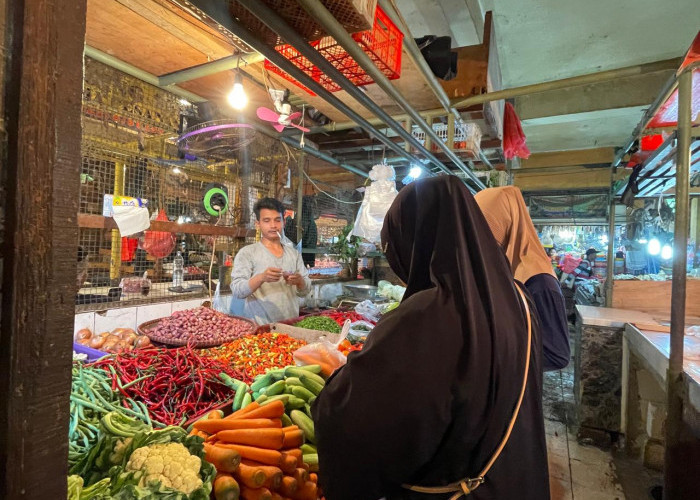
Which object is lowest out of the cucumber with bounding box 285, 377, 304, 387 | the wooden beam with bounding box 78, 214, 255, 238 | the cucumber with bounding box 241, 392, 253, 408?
the cucumber with bounding box 241, 392, 253, 408

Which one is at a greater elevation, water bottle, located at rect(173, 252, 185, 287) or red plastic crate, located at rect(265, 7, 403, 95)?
red plastic crate, located at rect(265, 7, 403, 95)

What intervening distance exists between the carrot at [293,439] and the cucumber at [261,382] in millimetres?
396

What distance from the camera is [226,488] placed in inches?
56.4

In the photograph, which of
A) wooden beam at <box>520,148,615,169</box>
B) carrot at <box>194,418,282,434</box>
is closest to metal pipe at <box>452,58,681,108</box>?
carrot at <box>194,418,282,434</box>

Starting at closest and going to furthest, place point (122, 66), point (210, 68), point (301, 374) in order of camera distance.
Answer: point (301, 374) < point (210, 68) < point (122, 66)

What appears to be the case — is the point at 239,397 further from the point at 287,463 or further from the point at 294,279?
the point at 294,279

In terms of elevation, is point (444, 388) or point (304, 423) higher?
point (444, 388)

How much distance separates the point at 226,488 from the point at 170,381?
0.82 m

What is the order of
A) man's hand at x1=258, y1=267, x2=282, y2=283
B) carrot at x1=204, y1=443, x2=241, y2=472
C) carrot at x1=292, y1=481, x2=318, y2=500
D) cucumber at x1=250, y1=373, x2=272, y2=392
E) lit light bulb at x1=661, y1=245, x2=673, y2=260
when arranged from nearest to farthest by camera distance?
carrot at x1=204, y1=443, x2=241, y2=472, carrot at x1=292, y1=481, x2=318, y2=500, cucumber at x1=250, y1=373, x2=272, y2=392, man's hand at x1=258, y1=267, x2=282, y2=283, lit light bulb at x1=661, y1=245, x2=673, y2=260

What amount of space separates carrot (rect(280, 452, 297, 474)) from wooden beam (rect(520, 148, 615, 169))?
9116mm

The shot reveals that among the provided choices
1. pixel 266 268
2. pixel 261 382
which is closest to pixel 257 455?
pixel 261 382

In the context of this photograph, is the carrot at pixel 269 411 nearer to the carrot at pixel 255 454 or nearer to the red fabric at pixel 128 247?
the carrot at pixel 255 454

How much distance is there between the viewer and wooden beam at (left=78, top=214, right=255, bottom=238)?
300 centimetres

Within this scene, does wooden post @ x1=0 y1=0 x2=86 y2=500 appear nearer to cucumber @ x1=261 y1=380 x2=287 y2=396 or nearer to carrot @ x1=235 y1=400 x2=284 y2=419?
carrot @ x1=235 y1=400 x2=284 y2=419
